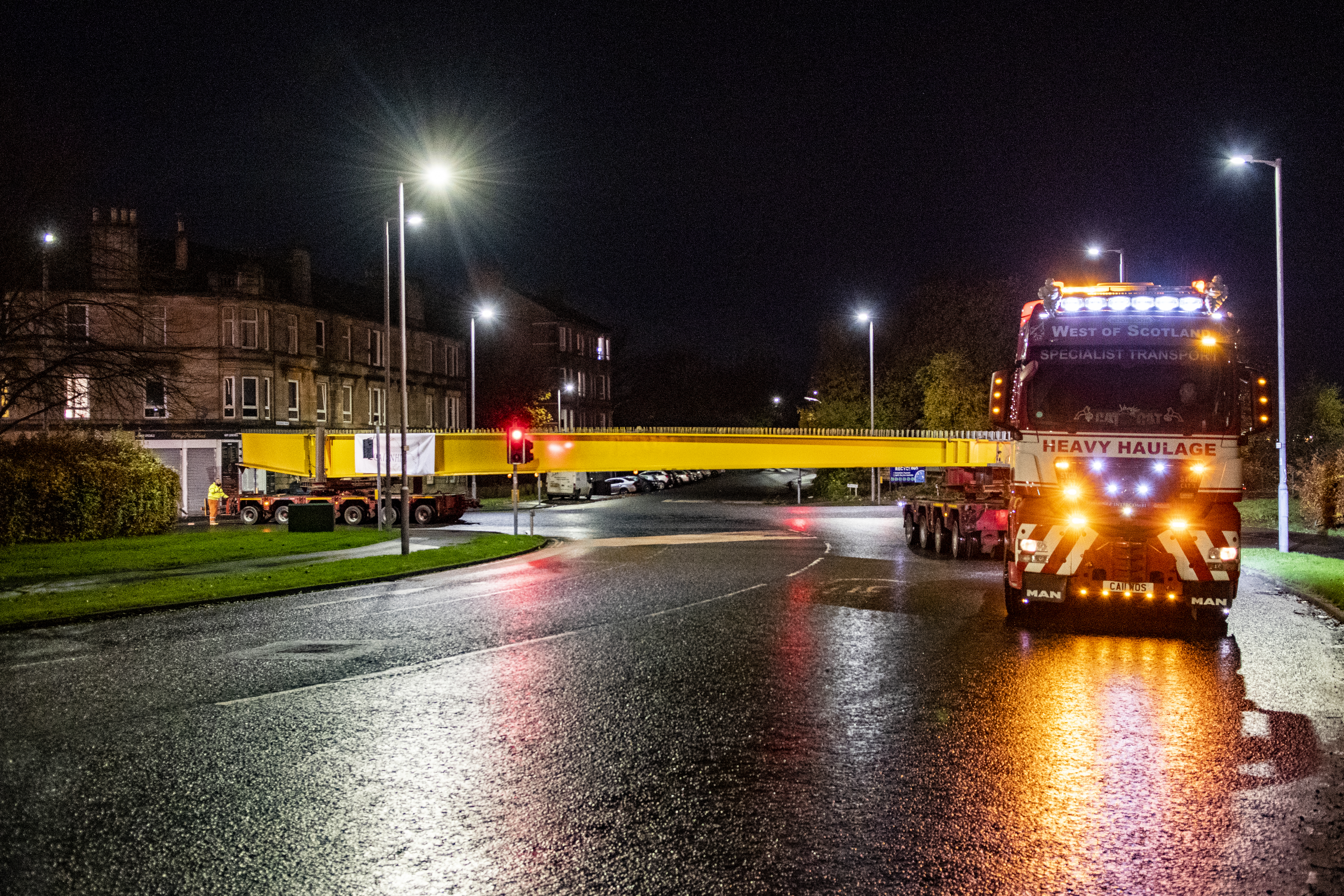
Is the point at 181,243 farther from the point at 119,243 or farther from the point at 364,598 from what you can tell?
the point at 364,598

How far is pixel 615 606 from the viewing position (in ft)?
52.5

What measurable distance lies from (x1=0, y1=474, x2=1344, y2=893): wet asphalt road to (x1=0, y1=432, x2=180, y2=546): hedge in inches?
647

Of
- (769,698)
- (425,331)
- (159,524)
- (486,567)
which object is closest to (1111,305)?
(769,698)

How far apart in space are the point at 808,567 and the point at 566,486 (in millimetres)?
41187

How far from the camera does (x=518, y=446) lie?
31250 millimetres

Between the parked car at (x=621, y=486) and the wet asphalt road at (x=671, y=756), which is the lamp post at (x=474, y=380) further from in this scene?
the wet asphalt road at (x=671, y=756)

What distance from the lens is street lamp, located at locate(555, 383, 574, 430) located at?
8219 centimetres

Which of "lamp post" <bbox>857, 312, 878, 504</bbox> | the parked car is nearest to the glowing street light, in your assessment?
"lamp post" <bbox>857, 312, 878, 504</bbox>

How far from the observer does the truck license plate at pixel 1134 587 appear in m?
12.9

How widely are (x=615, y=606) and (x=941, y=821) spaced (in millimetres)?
10072

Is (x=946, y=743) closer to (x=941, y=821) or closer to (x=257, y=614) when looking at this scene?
(x=941, y=821)

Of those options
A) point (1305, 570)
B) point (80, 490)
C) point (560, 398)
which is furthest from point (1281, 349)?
point (560, 398)

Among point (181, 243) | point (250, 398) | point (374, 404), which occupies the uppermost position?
point (181, 243)

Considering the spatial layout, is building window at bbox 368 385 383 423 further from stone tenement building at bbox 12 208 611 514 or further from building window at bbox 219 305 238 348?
building window at bbox 219 305 238 348
